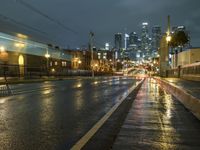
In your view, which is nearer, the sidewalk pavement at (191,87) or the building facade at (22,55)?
the sidewalk pavement at (191,87)

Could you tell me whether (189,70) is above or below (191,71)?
above

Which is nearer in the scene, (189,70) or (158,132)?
(158,132)

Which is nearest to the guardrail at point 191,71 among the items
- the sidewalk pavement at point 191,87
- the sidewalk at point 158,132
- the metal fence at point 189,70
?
the metal fence at point 189,70

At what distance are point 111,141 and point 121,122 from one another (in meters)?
2.76

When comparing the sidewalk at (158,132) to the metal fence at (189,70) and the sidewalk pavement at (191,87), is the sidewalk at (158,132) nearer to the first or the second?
the sidewalk pavement at (191,87)

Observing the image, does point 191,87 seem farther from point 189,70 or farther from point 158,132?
point 189,70

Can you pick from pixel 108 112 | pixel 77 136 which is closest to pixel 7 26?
pixel 108 112

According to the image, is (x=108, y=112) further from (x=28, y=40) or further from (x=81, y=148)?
(x=28, y=40)

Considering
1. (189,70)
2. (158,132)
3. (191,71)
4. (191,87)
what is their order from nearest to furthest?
(158,132) < (191,87) < (191,71) < (189,70)

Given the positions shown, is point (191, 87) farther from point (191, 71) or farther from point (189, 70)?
point (189, 70)

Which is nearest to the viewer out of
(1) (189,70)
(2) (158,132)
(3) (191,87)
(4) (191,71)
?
(2) (158,132)

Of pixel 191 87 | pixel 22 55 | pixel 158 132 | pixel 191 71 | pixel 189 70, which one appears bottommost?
pixel 158 132

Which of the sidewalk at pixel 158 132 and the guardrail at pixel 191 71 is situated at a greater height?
A: the guardrail at pixel 191 71

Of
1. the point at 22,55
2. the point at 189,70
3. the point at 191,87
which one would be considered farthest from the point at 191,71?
the point at 22,55
